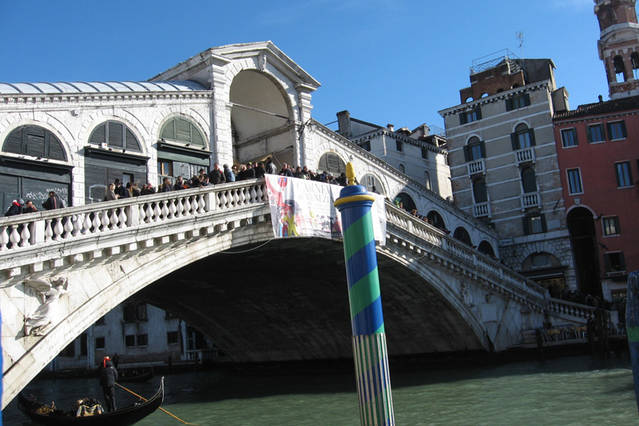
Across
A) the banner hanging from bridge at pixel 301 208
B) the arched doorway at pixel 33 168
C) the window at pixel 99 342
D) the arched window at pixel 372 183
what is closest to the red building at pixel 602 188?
the arched window at pixel 372 183

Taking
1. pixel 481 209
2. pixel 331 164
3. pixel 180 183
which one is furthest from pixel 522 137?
pixel 180 183

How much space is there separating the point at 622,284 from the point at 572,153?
18.8 ft

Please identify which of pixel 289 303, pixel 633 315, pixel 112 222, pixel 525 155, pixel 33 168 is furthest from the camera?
pixel 525 155

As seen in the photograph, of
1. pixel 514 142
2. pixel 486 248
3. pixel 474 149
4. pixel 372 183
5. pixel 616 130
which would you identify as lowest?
pixel 486 248

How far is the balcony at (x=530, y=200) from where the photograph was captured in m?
26.1

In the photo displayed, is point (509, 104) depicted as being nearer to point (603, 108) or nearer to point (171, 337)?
point (603, 108)

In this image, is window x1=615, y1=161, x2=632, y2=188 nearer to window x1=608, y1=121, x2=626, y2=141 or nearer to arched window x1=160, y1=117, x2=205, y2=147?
window x1=608, y1=121, x2=626, y2=141

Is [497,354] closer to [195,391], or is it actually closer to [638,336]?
[195,391]

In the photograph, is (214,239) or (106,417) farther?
(214,239)

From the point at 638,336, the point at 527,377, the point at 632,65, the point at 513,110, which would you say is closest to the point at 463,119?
the point at 513,110

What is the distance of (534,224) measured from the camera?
26188 millimetres

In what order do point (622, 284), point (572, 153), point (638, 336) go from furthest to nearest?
point (572, 153)
point (622, 284)
point (638, 336)

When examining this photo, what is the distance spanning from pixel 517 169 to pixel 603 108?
423 cm

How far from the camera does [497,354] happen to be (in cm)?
2003
